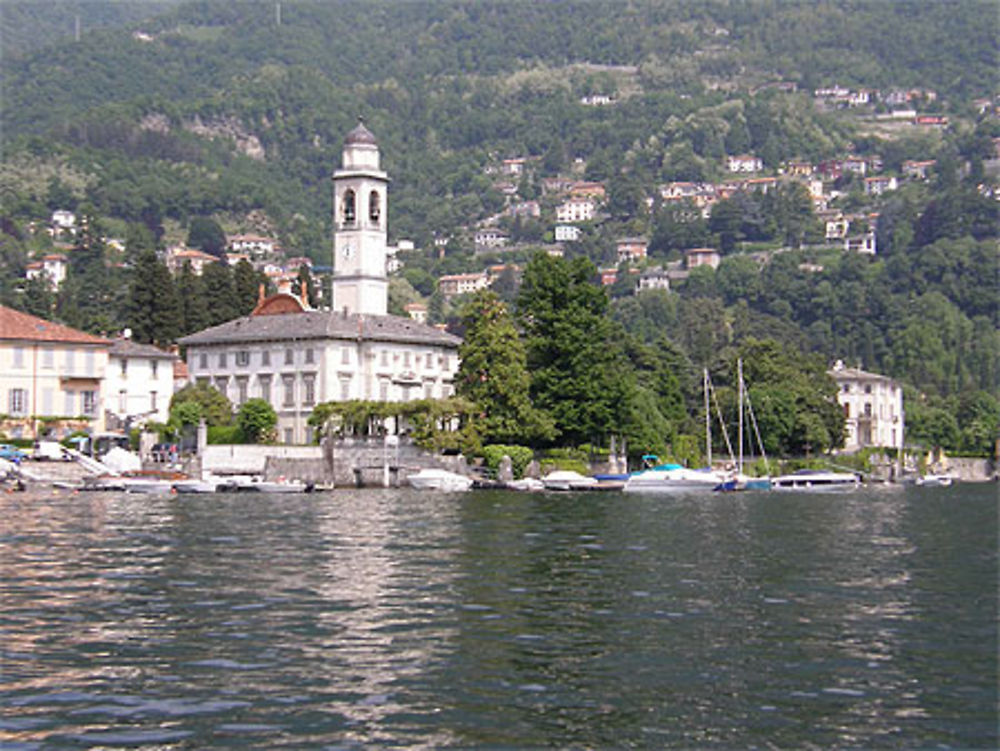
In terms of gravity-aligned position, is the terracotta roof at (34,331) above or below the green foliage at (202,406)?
above

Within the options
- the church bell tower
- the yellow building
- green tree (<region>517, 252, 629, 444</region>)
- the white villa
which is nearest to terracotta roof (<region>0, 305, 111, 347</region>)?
the yellow building

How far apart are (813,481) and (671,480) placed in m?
19.4

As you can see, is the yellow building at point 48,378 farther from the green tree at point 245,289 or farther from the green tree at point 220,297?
the green tree at point 245,289

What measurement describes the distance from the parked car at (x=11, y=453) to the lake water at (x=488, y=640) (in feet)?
101

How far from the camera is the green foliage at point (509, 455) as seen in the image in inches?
3403

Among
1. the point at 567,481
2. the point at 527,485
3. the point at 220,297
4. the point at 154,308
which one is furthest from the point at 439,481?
Result: the point at 220,297

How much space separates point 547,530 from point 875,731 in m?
29.7

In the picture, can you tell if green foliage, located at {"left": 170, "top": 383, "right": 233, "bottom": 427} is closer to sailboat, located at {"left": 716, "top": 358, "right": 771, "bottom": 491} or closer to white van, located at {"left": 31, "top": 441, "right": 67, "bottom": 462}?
white van, located at {"left": 31, "top": 441, "right": 67, "bottom": 462}

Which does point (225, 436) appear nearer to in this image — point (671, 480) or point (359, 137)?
point (671, 480)

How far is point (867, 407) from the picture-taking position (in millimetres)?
153250

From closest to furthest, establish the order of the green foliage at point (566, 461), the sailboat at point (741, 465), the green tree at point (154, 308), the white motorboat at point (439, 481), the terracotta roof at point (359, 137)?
the white motorboat at point (439, 481) < the green foliage at point (566, 461) < the sailboat at point (741, 465) < the terracotta roof at point (359, 137) < the green tree at point (154, 308)

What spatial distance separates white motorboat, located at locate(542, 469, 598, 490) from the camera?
84625 millimetres

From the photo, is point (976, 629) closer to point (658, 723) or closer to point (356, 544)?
point (658, 723)

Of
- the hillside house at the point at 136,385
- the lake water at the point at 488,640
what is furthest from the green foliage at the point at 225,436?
the lake water at the point at 488,640
